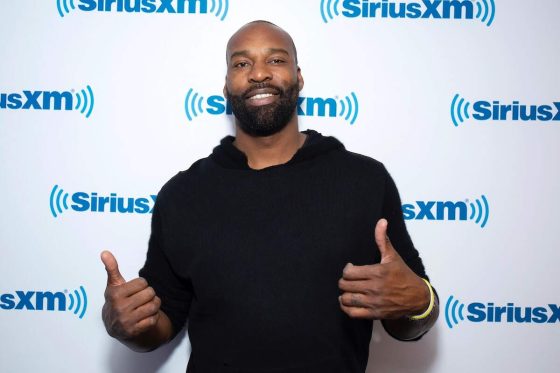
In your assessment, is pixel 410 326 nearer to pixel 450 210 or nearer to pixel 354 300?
pixel 354 300

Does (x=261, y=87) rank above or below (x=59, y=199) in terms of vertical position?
above

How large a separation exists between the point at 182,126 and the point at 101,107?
263mm

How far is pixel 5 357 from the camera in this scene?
61.0 inches

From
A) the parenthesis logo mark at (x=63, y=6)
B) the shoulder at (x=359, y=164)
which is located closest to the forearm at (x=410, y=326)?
the shoulder at (x=359, y=164)

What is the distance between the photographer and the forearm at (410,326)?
1.07 m

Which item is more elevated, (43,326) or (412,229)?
(412,229)

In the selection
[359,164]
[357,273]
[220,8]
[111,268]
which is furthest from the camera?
[220,8]

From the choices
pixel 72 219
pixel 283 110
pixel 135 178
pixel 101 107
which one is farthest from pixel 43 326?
pixel 283 110

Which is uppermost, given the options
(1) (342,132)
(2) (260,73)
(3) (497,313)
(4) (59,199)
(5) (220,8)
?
(5) (220,8)

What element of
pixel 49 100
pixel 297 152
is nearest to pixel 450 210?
pixel 297 152

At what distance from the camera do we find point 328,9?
1.50 meters

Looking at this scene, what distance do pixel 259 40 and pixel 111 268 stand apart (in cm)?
67

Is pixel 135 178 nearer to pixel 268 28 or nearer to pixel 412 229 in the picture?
pixel 268 28

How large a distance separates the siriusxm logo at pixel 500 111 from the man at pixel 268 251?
463 mm
